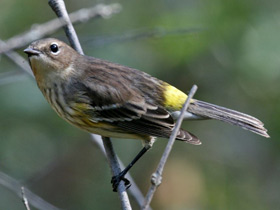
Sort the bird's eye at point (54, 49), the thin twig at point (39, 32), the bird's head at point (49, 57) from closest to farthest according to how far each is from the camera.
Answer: the thin twig at point (39, 32) → the bird's head at point (49, 57) → the bird's eye at point (54, 49)

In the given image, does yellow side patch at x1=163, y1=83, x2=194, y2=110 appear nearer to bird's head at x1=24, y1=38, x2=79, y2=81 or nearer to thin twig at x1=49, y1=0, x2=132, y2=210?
thin twig at x1=49, y1=0, x2=132, y2=210

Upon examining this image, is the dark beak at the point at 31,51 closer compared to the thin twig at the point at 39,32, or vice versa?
the thin twig at the point at 39,32

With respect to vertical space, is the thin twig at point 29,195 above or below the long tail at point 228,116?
below

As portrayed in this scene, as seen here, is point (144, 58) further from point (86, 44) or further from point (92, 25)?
point (86, 44)

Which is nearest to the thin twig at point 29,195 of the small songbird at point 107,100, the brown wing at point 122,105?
the small songbird at point 107,100

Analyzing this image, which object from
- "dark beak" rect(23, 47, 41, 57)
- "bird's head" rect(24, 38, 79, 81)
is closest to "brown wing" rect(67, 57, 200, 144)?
"bird's head" rect(24, 38, 79, 81)

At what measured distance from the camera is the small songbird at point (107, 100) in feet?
16.6

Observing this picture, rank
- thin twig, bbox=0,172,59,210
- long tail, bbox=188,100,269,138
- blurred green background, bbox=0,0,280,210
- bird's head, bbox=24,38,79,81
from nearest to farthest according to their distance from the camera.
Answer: thin twig, bbox=0,172,59,210 < bird's head, bbox=24,38,79,81 < long tail, bbox=188,100,269,138 < blurred green background, bbox=0,0,280,210

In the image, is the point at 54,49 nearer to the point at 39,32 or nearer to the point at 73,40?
the point at 73,40

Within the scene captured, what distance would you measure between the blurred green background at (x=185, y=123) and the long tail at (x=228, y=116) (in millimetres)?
1079

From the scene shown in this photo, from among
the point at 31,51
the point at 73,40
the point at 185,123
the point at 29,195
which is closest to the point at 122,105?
the point at 73,40

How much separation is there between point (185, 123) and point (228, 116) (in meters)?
1.80

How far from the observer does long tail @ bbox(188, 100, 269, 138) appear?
5234 mm

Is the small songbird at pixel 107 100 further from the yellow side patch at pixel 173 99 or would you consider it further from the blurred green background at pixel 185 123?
the blurred green background at pixel 185 123
